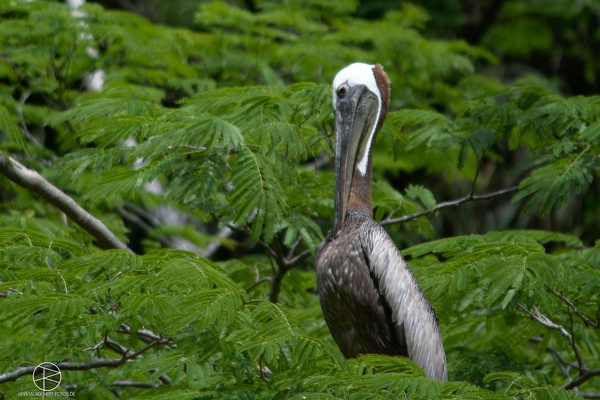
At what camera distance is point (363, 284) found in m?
5.85

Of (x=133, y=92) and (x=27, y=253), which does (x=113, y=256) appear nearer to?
(x=27, y=253)

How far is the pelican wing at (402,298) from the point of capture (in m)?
5.80

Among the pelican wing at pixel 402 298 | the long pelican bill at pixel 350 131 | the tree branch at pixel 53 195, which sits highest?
the long pelican bill at pixel 350 131

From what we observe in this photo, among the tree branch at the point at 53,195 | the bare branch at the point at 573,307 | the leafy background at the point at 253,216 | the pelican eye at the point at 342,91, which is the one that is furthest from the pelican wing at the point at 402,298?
the tree branch at the point at 53,195

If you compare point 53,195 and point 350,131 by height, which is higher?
point 350,131

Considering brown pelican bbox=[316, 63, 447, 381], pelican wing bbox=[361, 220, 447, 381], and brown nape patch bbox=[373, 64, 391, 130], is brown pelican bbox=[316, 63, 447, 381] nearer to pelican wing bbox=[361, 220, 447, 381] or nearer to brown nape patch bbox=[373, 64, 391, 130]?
pelican wing bbox=[361, 220, 447, 381]

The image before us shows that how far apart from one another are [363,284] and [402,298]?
0.27 metres

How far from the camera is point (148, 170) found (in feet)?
17.9

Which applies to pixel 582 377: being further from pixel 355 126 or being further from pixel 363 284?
pixel 355 126

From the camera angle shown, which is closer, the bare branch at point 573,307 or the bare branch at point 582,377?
the bare branch at point 573,307

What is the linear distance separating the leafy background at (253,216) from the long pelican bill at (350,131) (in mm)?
192

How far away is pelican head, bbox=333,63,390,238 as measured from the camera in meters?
6.21

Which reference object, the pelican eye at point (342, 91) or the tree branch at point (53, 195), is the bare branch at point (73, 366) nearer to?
the tree branch at point (53, 195)

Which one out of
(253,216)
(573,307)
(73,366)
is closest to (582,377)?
(573,307)
